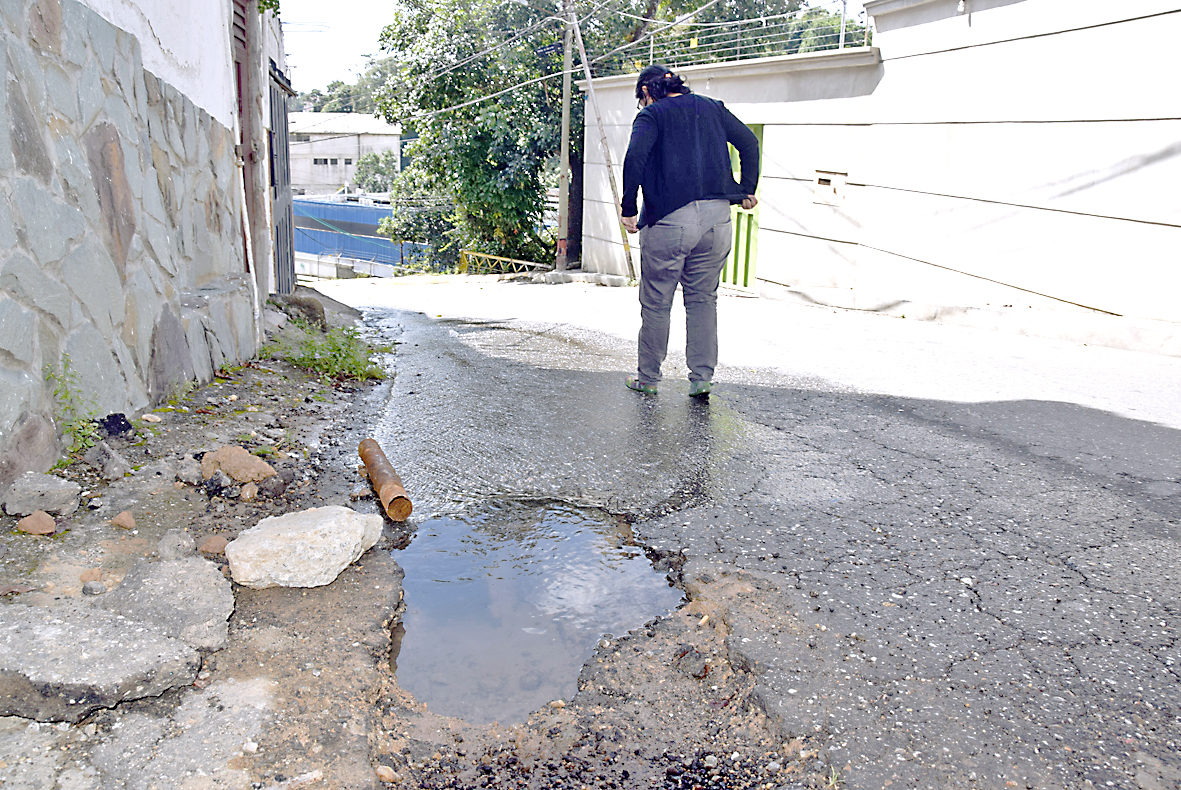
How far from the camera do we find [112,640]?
2.04m

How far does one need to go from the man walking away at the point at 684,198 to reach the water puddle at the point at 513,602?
191 cm

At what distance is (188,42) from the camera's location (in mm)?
4949

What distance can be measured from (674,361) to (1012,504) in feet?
10.2

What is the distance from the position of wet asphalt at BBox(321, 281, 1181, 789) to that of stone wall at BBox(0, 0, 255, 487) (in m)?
1.12

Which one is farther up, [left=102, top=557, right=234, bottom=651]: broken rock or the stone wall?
the stone wall

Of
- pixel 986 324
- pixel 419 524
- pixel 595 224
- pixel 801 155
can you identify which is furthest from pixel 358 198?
pixel 419 524

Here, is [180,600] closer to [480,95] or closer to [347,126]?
[480,95]

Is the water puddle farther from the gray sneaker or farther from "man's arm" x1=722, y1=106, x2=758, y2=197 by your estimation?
"man's arm" x1=722, y1=106, x2=758, y2=197

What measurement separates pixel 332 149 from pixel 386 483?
51.8m

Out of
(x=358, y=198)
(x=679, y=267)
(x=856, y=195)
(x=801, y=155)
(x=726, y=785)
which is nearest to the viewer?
(x=726, y=785)

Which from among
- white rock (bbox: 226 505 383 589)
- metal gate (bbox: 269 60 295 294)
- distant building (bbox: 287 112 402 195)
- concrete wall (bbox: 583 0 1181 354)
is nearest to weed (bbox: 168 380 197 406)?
white rock (bbox: 226 505 383 589)

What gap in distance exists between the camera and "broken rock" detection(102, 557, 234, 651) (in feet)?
7.21

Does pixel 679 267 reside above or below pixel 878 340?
above

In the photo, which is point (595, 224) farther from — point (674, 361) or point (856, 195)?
point (674, 361)
